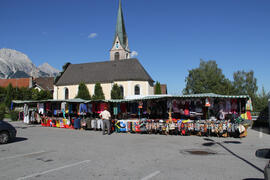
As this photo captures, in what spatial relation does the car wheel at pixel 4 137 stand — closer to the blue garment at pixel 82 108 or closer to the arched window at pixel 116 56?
the blue garment at pixel 82 108

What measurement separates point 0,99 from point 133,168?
63.2 m

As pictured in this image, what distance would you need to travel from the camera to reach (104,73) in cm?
5144

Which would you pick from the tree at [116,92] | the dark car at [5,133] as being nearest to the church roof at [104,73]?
the tree at [116,92]

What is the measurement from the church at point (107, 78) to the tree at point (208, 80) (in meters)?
15.3

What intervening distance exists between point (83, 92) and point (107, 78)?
5.65 metres

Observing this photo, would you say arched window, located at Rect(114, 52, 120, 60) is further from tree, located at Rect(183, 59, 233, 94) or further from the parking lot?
the parking lot

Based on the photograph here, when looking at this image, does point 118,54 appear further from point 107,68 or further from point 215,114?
point 215,114

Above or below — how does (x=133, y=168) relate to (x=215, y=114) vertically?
below

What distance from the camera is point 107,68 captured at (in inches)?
2073

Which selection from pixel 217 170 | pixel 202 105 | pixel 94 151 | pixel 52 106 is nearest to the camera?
pixel 217 170

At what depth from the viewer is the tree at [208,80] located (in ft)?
190

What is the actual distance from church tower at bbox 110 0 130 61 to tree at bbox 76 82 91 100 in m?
20.7

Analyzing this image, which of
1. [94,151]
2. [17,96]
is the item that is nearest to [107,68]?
[17,96]

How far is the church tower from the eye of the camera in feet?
220
